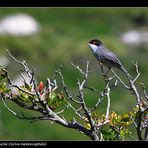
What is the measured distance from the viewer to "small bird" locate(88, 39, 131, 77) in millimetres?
10883

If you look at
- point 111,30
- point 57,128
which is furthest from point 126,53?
point 57,128

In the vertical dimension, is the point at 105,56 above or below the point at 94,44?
below

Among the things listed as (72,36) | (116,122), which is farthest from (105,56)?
(72,36)

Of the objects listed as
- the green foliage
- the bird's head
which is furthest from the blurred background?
the green foliage

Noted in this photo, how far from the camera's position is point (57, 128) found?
82.1 ft

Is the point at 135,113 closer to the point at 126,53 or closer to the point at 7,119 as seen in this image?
the point at 7,119

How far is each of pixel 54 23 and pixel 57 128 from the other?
1881 cm

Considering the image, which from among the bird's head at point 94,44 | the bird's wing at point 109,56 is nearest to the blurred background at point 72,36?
the bird's head at point 94,44

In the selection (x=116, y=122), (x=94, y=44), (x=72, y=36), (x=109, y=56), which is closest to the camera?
(x=116, y=122)

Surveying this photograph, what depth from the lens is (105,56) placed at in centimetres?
1107

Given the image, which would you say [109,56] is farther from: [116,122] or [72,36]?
[72,36]

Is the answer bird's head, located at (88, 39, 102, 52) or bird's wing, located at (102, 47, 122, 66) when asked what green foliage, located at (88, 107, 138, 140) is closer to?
bird's wing, located at (102, 47, 122, 66)

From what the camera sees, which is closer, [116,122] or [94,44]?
[116,122]

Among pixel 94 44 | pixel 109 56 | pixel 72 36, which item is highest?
pixel 72 36
